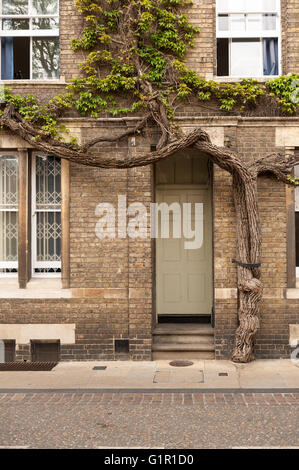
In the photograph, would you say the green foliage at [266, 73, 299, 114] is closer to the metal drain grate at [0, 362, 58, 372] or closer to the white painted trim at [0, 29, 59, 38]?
the white painted trim at [0, 29, 59, 38]

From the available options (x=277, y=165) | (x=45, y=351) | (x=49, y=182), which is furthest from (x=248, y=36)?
(x=45, y=351)

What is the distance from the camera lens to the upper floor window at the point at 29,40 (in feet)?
29.5

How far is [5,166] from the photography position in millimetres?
9055

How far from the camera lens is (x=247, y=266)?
8.16 metres

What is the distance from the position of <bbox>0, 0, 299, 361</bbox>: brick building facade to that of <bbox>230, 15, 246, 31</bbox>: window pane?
0.55m

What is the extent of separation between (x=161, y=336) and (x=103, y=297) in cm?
139

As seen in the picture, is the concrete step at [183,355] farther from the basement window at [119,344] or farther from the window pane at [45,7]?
the window pane at [45,7]

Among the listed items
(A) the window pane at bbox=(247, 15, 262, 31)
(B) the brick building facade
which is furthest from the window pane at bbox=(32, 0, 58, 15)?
(A) the window pane at bbox=(247, 15, 262, 31)

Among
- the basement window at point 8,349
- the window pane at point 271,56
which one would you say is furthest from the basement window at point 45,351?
the window pane at point 271,56

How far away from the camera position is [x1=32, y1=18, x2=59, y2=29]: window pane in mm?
8984

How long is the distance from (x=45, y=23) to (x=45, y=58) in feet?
2.19

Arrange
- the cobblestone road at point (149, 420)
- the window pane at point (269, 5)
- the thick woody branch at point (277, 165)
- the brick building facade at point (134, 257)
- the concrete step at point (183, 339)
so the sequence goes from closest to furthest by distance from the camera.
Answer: the cobblestone road at point (149, 420) → the thick woody branch at point (277, 165) → the brick building facade at point (134, 257) → the concrete step at point (183, 339) → the window pane at point (269, 5)

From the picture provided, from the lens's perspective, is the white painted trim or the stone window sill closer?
the stone window sill

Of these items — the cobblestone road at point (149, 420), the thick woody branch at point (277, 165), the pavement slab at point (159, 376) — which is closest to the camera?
the cobblestone road at point (149, 420)
